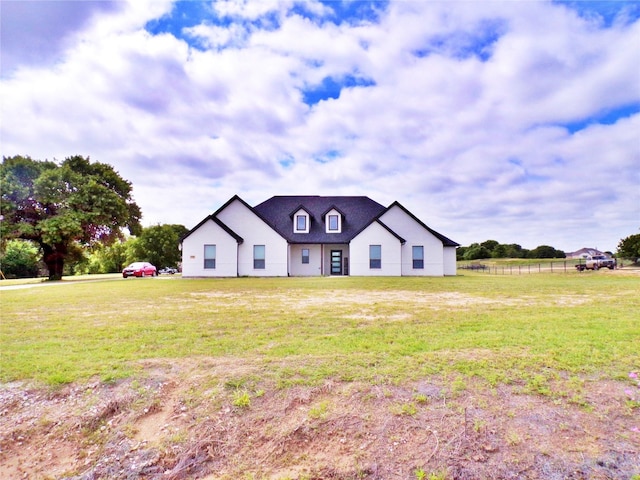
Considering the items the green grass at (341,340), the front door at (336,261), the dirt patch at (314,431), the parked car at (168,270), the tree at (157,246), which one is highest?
the tree at (157,246)

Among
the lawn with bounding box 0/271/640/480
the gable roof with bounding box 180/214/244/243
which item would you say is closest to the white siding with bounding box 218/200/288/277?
the gable roof with bounding box 180/214/244/243

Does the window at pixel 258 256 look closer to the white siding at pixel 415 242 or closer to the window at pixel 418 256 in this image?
the white siding at pixel 415 242

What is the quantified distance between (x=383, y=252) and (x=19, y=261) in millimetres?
49079

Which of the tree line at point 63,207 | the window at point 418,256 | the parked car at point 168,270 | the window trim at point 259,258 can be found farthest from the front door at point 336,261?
the parked car at point 168,270

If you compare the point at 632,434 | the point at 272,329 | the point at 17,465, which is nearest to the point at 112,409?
the point at 17,465

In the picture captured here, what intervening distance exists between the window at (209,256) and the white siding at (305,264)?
6.12 meters

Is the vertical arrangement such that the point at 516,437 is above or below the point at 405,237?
below

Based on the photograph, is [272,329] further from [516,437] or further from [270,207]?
[270,207]

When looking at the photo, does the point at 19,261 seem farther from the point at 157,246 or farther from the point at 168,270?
the point at 168,270

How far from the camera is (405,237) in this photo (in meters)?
29.5

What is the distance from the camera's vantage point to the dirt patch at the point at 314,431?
335cm

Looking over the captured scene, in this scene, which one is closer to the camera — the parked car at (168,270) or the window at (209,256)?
the window at (209,256)

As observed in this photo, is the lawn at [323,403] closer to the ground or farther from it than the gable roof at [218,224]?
closer to the ground

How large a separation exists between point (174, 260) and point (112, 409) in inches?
2117
